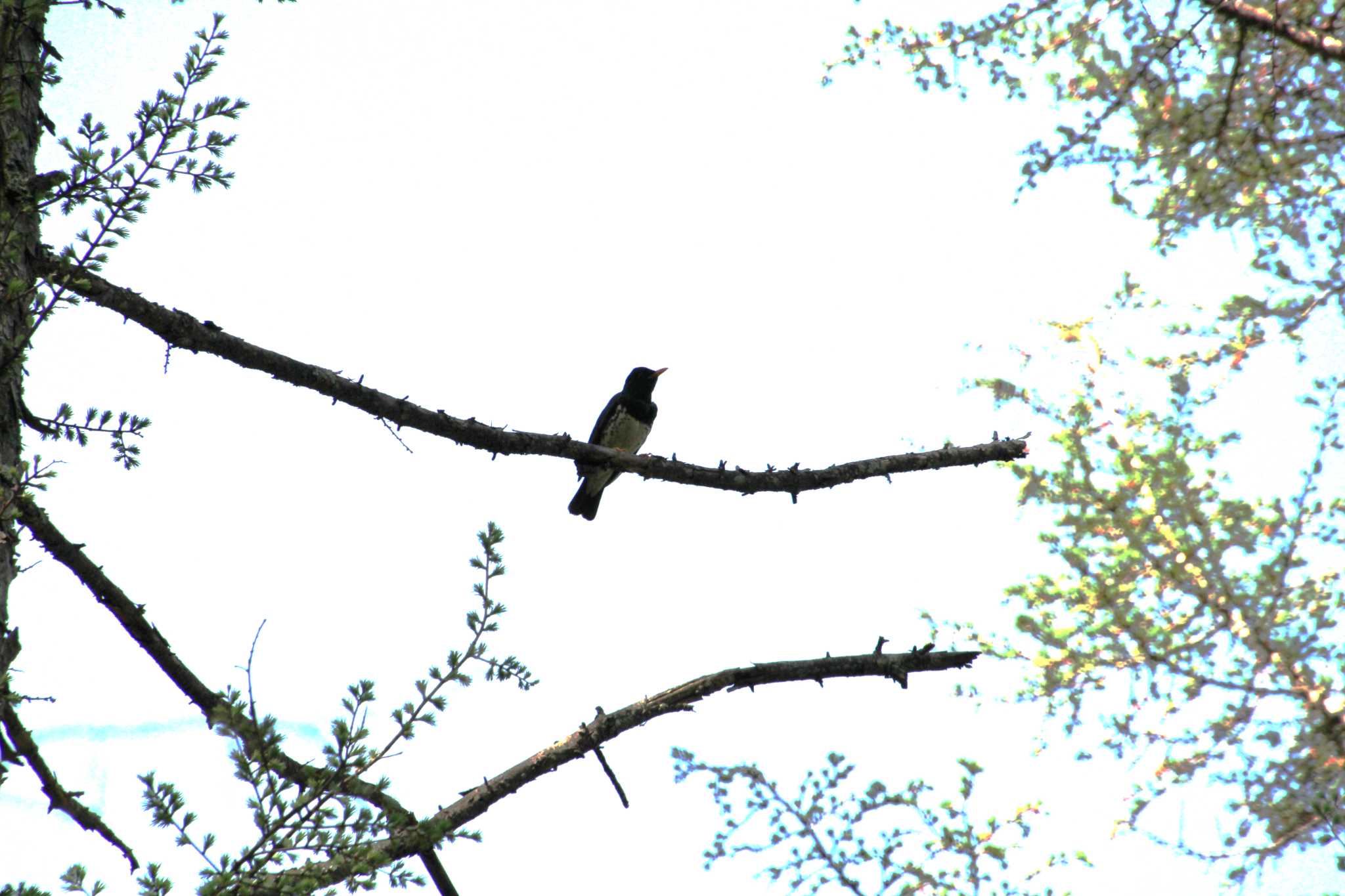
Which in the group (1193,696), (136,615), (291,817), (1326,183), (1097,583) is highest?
(1326,183)

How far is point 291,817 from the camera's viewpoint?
2150 millimetres

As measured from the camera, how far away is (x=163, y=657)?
9.45 ft

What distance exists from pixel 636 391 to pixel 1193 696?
13.3 ft

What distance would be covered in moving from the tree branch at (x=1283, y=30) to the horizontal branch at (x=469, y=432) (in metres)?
3.23

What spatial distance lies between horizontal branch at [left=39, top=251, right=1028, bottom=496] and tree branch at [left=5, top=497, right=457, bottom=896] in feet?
1.88

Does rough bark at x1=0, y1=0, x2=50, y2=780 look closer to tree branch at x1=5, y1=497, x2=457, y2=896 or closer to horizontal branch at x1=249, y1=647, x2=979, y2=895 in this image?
tree branch at x1=5, y1=497, x2=457, y2=896

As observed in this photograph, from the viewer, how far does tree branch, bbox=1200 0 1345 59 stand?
5.20 m

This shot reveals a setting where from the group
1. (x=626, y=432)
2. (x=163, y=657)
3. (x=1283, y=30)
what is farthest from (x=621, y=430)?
(x=163, y=657)

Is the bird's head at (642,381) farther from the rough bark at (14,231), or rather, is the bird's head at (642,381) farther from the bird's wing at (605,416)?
the rough bark at (14,231)

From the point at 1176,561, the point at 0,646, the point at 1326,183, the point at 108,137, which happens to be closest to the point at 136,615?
the point at 0,646

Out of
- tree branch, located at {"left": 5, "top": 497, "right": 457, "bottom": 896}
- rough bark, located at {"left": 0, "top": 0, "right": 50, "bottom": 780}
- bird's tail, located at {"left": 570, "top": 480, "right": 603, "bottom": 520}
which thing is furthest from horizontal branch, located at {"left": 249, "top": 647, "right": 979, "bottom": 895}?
bird's tail, located at {"left": 570, "top": 480, "right": 603, "bottom": 520}

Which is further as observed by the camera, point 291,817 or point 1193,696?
point 1193,696

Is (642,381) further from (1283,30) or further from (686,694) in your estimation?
(686,694)

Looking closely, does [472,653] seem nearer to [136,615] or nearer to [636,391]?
[136,615]
